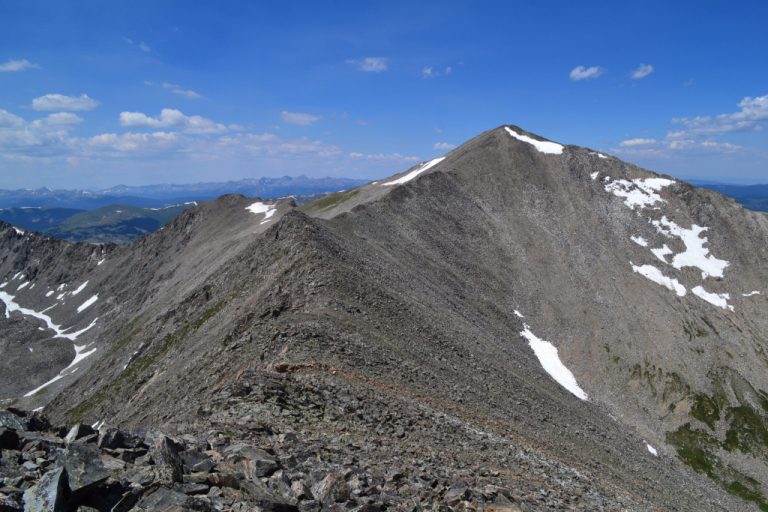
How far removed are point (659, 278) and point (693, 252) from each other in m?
12.8

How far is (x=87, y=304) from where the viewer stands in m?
130

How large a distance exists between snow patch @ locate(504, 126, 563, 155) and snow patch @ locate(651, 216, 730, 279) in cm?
3034

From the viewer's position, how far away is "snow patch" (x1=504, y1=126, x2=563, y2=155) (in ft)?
401

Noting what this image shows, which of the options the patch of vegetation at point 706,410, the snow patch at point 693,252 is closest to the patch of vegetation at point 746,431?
the patch of vegetation at point 706,410

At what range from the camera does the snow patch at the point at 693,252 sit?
95.8 metres

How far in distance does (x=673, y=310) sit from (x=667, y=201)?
3411 centimetres

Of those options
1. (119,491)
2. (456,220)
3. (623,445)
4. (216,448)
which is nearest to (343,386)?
(216,448)

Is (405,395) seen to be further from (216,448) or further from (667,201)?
(667,201)

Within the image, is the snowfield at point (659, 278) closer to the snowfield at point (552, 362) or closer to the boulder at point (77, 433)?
the snowfield at point (552, 362)

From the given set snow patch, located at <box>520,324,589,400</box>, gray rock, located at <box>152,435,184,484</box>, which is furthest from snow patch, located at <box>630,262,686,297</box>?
gray rock, located at <box>152,435,184,484</box>

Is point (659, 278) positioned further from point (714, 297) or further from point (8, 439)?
point (8, 439)

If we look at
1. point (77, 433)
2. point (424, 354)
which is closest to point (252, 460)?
point (77, 433)

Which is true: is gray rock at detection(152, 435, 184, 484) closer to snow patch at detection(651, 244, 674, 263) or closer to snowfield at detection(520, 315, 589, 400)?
snowfield at detection(520, 315, 589, 400)

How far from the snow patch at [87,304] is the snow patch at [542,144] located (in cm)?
12313
